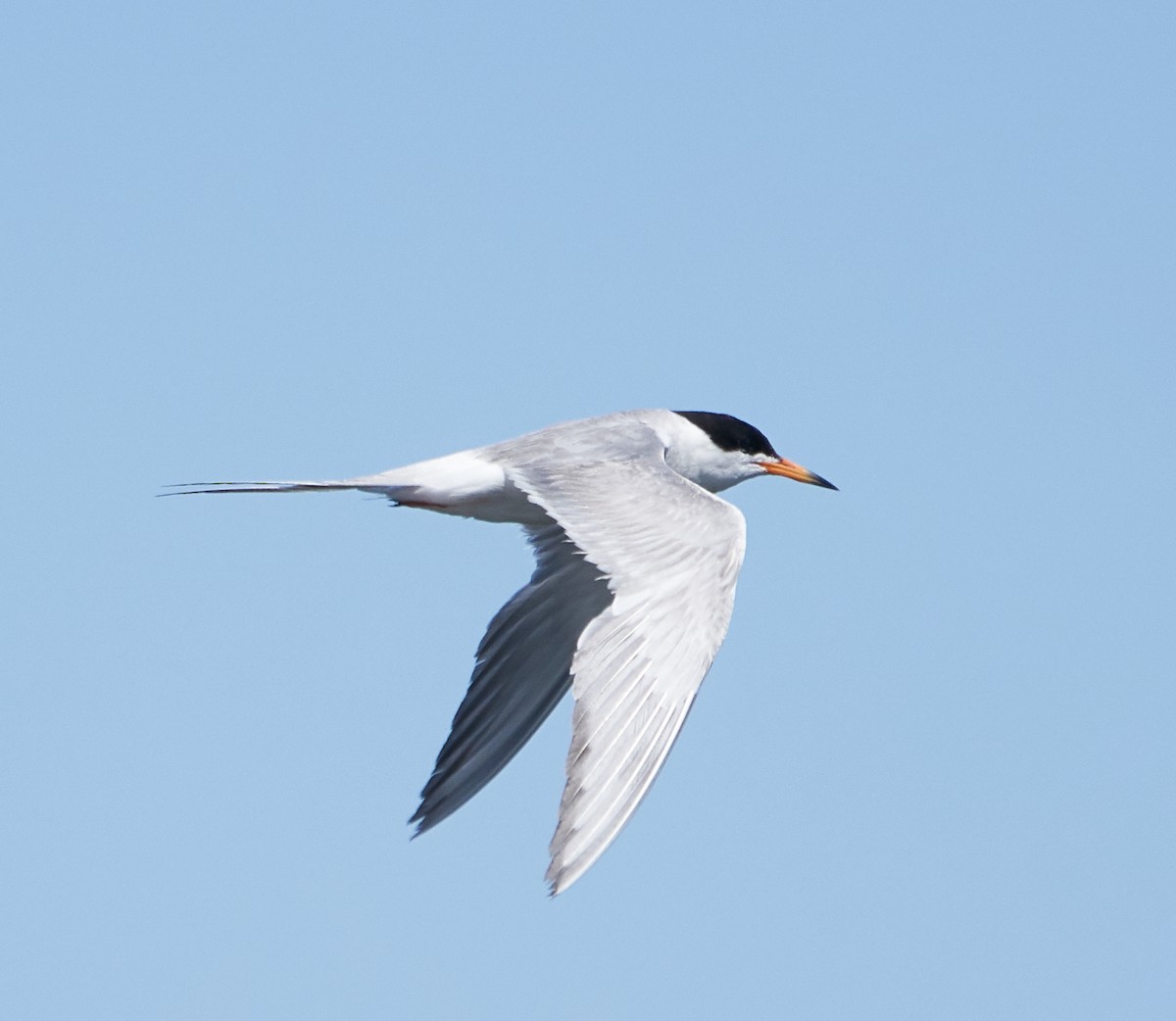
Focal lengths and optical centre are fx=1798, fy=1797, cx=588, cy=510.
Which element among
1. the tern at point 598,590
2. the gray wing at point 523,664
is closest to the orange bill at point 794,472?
the tern at point 598,590

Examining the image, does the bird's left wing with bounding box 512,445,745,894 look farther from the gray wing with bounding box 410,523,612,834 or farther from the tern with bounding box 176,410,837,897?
the gray wing with bounding box 410,523,612,834

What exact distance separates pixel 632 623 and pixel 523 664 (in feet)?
7.05

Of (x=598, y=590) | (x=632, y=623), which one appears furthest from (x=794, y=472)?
(x=632, y=623)

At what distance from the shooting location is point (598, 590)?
8.64m

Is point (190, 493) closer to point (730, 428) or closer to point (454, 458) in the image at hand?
point (454, 458)

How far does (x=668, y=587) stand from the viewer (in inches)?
266

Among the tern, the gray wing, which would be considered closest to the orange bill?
the tern

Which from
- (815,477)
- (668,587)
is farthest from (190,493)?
(815,477)

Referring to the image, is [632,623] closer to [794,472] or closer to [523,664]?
[523,664]

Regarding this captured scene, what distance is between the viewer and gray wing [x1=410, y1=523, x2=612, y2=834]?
8.43 metres

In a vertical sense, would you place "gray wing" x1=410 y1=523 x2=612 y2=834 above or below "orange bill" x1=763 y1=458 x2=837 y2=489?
below

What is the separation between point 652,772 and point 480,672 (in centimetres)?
269

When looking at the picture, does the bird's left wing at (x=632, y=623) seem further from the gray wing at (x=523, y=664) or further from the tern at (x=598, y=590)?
the gray wing at (x=523, y=664)

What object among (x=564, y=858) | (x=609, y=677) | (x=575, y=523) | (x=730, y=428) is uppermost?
(x=730, y=428)
